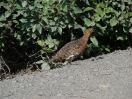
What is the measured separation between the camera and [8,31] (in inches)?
324

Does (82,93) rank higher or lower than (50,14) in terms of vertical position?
lower

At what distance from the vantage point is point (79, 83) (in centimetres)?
605

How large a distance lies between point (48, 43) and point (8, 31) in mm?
930

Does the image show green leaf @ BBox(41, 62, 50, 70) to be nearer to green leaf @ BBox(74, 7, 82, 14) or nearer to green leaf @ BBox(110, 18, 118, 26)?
green leaf @ BBox(74, 7, 82, 14)

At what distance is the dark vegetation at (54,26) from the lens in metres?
7.61

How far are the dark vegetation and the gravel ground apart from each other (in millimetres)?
960

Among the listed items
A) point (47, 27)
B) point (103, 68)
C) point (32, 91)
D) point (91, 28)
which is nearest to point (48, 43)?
point (47, 27)

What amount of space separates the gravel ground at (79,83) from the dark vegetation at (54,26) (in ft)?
3.15

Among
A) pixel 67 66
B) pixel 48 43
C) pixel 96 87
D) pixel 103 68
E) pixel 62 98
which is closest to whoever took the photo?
pixel 62 98

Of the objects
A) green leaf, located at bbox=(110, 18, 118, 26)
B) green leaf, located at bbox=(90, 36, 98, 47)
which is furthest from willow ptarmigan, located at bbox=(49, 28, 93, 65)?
green leaf, located at bbox=(110, 18, 118, 26)

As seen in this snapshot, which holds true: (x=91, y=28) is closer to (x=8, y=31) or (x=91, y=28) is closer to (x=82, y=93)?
(x=8, y=31)

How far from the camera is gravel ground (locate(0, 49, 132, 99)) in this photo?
5.62 meters

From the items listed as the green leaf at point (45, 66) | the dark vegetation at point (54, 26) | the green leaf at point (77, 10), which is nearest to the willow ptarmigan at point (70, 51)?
the green leaf at point (45, 66)

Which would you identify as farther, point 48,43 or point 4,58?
point 4,58
